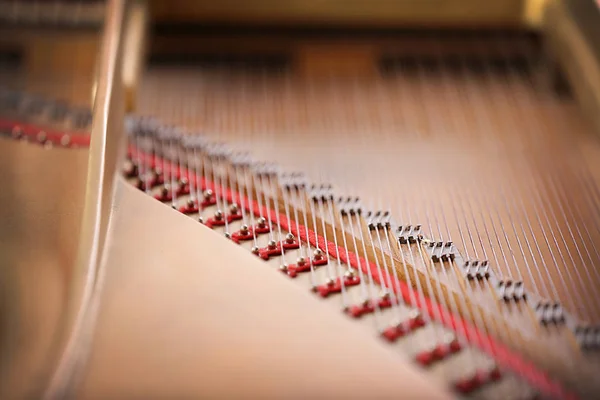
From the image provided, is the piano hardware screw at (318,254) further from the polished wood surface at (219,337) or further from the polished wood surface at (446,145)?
the polished wood surface at (446,145)

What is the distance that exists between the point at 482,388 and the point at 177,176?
1.13 meters

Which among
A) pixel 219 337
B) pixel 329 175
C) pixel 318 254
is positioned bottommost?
pixel 219 337

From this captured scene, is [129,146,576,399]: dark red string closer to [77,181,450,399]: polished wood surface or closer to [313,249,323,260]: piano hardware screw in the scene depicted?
[313,249,323,260]: piano hardware screw

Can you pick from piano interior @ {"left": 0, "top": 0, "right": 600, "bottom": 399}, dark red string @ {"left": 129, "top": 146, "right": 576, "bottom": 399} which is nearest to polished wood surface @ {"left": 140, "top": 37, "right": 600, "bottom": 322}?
piano interior @ {"left": 0, "top": 0, "right": 600, "bottom": 399}

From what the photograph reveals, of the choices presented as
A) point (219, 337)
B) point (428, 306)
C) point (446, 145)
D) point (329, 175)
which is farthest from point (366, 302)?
point (446, 145)

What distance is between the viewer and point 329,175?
2.28 meters

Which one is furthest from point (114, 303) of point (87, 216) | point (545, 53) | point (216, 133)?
point (545, 53)

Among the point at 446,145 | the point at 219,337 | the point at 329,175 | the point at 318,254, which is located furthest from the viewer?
the point at 446,145

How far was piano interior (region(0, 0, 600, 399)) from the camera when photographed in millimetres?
1617

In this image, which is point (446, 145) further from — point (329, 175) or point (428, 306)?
point (428, 306)

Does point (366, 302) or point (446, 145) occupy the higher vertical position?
point (446, 145)

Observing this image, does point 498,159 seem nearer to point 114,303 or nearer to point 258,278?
point 258,278

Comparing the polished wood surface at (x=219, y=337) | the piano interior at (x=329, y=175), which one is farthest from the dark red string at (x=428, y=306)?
the polished wood surface at (x=219, y=337)

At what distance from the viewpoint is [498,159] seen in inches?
93.1
